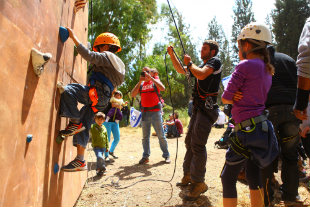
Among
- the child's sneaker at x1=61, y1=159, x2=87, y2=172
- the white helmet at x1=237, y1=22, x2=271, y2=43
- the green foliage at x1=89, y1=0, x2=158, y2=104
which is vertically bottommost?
the child's sneaker at x1=61, y1=159, x2=87, y2=172

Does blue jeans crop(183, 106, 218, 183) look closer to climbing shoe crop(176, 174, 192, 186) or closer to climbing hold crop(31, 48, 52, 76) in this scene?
climbing shoe crop(176, 174, 192, 186)

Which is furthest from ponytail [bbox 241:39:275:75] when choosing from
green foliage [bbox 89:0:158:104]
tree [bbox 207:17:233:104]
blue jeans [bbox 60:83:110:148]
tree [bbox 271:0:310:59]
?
tree [bbox 207:17:233:104]

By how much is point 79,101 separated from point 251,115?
6.14 ft

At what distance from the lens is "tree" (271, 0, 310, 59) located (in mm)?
26625

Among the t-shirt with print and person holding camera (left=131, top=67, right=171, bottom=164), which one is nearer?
the t-shirt with print

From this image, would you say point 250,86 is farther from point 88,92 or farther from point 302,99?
point 88,92

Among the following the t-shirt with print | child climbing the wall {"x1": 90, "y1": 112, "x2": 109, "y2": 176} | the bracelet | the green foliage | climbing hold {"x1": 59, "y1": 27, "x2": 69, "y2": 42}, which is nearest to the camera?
the bracelet

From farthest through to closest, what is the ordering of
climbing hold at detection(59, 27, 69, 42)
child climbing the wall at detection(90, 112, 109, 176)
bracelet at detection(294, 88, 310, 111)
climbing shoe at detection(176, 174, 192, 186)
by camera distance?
1. child climbing the wall at detection(90, 112, 109, 176)
2. climbing shoe at detection(176, 174, 192, 186)
3. climbing hold at detection(59, 27, 69, 42)
4. bracelet at detection(294, 88, 310, 111)

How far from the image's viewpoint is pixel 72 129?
285 cm

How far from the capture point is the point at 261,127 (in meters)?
2.27

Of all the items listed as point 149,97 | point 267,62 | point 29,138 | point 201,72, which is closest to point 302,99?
point 267,62

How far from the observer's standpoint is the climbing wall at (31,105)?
1603 mm

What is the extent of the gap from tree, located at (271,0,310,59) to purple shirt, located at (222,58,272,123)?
2759 cm

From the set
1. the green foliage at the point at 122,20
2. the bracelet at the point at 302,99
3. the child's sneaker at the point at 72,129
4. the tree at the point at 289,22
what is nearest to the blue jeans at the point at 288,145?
the bracelet at the point at 302,99
